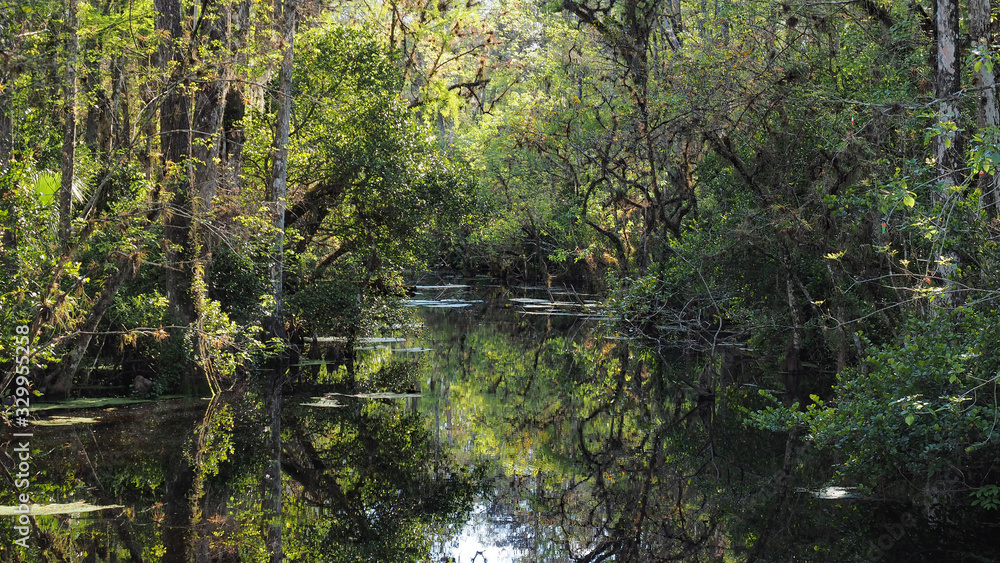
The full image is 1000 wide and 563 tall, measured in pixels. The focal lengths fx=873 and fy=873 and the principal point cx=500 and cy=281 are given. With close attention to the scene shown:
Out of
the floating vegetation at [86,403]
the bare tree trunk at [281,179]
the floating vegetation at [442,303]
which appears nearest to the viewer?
the floating vegetation at [86,403]

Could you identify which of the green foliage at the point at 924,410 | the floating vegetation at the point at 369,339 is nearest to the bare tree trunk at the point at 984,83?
the green foliage at the point at 924,410

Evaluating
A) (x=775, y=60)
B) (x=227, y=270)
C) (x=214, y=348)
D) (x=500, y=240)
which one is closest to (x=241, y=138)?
(x=227, y=270)

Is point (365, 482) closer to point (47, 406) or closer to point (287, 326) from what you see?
point (47, 406)

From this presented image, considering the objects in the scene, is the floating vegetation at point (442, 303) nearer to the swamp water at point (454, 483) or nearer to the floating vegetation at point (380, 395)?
the swamp water at point (454, 483)

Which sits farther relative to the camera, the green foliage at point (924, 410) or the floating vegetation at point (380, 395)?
the floating vegetation at point (380, 395)

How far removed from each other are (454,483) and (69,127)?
6608 mm

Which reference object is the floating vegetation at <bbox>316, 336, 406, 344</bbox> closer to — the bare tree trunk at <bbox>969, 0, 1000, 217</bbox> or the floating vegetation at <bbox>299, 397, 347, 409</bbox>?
the floating vegetation at <bbox>299, 397, 347, 409</bbox>

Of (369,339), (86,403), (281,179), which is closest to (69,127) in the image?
(86,403)

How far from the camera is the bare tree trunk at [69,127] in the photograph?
36.1 feet

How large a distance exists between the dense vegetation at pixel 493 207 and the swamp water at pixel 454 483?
0.27 m

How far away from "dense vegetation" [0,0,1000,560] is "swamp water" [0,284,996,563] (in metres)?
Result: 0.27

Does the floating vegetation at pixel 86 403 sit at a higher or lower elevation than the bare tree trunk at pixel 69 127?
lower

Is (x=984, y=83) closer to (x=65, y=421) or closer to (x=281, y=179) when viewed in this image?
(x=65, y=421)

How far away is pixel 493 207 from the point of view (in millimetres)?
20984
